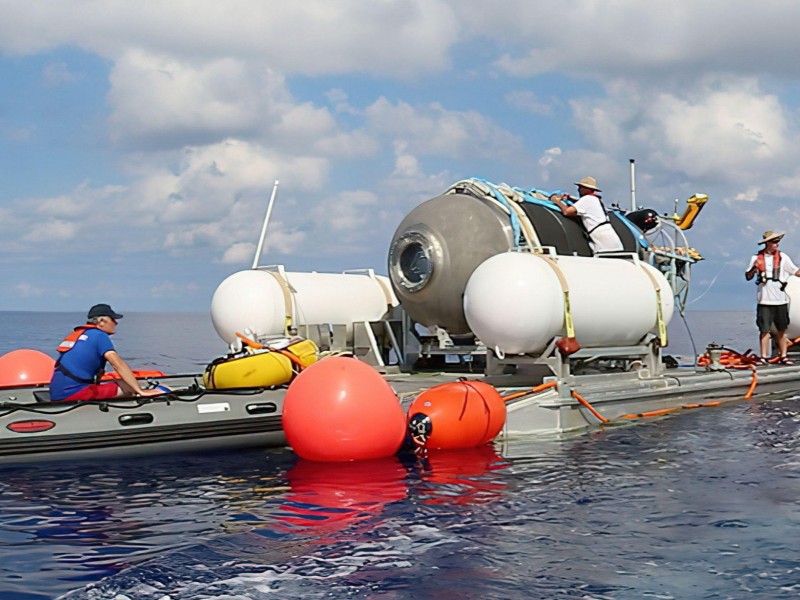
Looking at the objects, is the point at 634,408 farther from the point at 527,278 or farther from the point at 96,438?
the point at 96,438

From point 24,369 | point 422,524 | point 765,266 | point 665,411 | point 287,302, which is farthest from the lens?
point 765,266

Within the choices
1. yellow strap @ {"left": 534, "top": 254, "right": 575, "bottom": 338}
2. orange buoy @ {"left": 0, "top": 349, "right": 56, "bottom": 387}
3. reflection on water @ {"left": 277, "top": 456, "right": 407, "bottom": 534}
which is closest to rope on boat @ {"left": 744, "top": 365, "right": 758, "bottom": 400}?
yellow strap @ {"left": 534, "top": 254, "right": 575, "bottom": 338}

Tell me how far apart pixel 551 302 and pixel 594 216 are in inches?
100

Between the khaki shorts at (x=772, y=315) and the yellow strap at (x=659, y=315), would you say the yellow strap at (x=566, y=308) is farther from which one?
the khaki shorts at (x=772, y=315)

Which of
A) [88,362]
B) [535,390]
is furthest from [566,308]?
[88,362]

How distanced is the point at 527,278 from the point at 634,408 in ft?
6.78

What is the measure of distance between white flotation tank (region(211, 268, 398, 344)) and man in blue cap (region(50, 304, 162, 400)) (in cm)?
271

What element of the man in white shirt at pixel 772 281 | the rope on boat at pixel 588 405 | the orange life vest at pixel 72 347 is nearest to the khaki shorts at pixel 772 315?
the man in white shirt at pixel 772 281

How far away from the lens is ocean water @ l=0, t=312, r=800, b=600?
4.68 m

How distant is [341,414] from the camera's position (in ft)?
25.0

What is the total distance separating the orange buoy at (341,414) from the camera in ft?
25.1

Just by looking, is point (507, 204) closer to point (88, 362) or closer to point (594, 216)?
point (594, 216)

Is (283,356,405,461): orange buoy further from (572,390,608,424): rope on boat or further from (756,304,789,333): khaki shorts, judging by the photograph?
(756,304,789,333): khaki shorts

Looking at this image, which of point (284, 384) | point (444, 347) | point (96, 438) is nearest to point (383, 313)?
point (444, 347)
